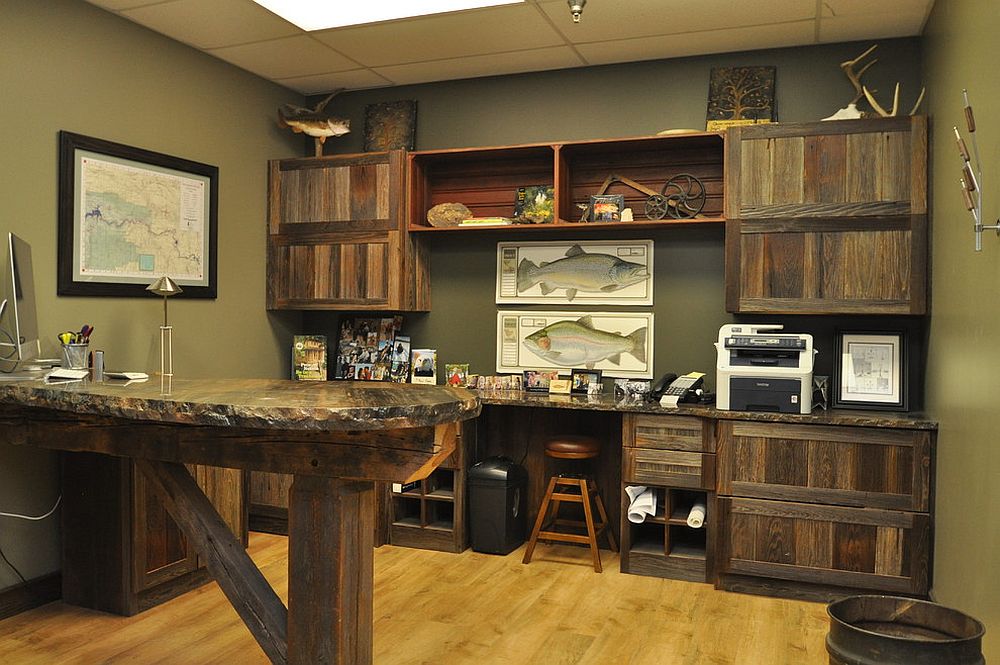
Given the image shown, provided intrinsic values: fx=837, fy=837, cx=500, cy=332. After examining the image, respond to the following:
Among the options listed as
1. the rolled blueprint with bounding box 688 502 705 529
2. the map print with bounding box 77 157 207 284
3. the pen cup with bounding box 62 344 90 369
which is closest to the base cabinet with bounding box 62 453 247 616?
the pen cup with bounding box 62 344 90 369

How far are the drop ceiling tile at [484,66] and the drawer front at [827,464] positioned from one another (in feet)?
7.10

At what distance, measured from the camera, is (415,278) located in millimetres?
4883

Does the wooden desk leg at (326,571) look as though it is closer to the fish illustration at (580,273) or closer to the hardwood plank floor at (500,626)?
the hardwood plank floor at (500,626)

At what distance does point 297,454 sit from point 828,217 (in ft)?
9.09

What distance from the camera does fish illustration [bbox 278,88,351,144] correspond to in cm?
490

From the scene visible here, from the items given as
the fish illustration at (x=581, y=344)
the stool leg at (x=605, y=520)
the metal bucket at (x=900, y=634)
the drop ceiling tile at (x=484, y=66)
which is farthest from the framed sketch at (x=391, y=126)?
the metal bucket at (x=900, y=634)

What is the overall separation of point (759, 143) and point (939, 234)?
92cm

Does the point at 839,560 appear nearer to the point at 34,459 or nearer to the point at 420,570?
the point at 420,570

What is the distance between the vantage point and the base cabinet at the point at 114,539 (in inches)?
136

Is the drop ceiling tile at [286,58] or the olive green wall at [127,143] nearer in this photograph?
the olive green wall at [127,143]

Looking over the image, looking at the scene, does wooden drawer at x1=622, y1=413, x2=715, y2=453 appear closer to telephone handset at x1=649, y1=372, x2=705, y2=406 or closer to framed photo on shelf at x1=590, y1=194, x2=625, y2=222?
telephone handset at x1=649, y1=372, x2=705, y2=406

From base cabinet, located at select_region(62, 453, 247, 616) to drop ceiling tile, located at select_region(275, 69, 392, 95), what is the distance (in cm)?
257

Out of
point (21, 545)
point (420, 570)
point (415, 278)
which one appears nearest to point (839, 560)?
point (420, 570)

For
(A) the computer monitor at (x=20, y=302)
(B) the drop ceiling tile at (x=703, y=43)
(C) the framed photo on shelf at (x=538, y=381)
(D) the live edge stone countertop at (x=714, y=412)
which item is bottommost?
(D) the live edge stone countertop at (x=714, y=412)
